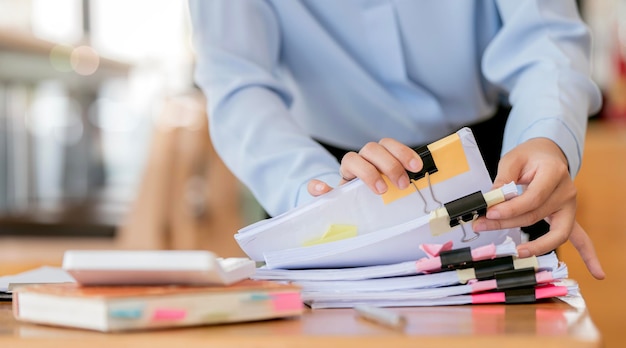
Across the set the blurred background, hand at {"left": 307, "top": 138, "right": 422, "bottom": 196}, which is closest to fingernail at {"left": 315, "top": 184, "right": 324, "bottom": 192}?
hand at {"left": 307, "top": 138, "right": 422, "bottom": 196}

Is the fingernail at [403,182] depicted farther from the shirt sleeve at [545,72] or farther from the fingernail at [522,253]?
the shirt sleeve at [545,72]

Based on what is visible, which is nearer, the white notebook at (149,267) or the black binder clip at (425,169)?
the white notebook at (149,267)

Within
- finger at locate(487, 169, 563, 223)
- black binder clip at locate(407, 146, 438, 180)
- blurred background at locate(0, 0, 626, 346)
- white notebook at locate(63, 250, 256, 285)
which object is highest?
blurred background at locate(0, 0, 626, 346)

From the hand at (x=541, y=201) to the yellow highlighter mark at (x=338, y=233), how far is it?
10cm

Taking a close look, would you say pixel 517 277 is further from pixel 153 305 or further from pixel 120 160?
pixel 120 160

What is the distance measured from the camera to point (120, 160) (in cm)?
387

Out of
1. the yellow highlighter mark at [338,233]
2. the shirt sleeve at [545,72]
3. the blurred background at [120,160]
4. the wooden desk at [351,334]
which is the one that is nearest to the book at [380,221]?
the yellow highlighter mark at [338,233]

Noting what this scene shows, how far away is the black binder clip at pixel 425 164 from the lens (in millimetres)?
711

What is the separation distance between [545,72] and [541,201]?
319 mm

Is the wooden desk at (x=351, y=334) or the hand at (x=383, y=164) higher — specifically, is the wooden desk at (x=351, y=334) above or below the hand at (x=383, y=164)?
below

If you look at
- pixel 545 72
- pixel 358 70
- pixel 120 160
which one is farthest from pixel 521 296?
pixel 120 160

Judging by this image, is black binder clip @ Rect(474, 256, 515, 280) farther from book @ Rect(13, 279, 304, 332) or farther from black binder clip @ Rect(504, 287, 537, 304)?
book @ Rect(13, 279, 304, 332)

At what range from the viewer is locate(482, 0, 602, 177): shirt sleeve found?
0.96 meters

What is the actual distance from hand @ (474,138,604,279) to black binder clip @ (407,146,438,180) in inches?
2.3
